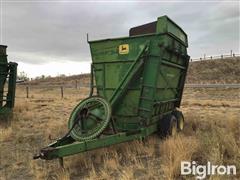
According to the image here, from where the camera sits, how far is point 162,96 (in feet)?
24.7

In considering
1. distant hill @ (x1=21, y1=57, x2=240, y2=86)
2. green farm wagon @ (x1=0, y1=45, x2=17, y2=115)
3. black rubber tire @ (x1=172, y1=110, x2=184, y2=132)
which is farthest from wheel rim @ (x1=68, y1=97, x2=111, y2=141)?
distant hill @ (x1=21, y1=57, x2=240, y2=86)

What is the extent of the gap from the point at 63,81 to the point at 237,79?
27765 millimetres

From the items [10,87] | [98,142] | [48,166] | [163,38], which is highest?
[163,38]

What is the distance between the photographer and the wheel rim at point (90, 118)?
235 inches

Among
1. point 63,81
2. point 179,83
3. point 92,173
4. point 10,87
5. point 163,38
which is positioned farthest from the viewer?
point 63,81

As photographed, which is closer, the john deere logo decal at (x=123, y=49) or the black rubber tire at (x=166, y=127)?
Result: the john deere logo decal at (x=123, y=49)

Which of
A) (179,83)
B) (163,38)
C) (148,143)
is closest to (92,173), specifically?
(148,143)

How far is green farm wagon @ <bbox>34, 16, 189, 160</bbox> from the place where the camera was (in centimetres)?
616

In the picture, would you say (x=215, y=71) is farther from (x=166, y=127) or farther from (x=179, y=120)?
(x=166, y=127)

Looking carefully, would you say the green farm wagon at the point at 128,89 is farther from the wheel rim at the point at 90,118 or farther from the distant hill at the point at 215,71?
the distant hill at the point at 215,71

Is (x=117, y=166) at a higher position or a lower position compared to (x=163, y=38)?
lower

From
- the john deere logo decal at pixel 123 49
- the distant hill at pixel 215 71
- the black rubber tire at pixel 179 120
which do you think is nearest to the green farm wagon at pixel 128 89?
the john deere logo decal at pixel 123 49

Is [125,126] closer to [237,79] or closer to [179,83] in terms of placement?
[179,83]

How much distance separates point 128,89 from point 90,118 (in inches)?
45.0
